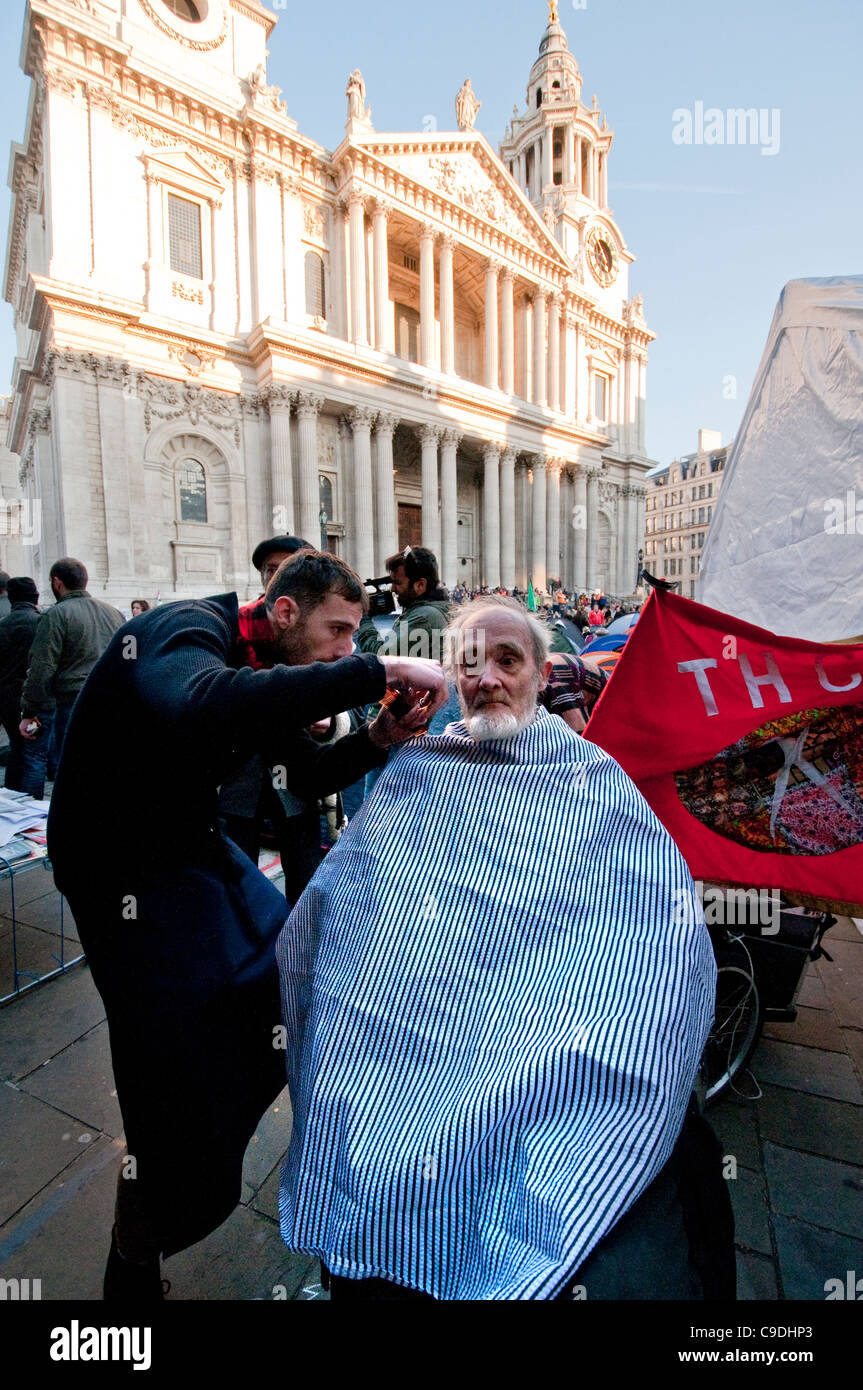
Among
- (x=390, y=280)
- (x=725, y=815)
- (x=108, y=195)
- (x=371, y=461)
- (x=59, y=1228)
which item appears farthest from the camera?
(x=390, y=280)

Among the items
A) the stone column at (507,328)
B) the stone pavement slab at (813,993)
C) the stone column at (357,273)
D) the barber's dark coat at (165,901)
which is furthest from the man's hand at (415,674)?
the stone column at (507,328)

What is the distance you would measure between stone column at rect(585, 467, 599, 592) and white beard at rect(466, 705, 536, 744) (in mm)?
32633

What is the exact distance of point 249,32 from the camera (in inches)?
870

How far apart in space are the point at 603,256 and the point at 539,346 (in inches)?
484

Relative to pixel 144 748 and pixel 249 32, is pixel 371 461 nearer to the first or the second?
pixel 249 32

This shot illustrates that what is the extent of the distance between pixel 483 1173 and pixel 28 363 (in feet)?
105

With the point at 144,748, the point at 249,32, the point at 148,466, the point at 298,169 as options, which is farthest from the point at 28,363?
the point at 144,748

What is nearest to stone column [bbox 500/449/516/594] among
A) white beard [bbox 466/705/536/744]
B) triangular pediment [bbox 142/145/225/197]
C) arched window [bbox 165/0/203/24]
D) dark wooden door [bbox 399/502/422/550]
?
dark wooden door [bbox 399/502/422/550]

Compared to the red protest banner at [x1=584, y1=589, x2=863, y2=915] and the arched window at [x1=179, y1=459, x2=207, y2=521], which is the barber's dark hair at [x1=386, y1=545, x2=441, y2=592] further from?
the arched window at [x1=179, y1=459, x2=207, y2=521]

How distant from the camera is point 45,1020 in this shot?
2.99m

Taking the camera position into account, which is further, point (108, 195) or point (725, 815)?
point (108, 195)

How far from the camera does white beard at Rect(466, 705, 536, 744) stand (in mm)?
1869

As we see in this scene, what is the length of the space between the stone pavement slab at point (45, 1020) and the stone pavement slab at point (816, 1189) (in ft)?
9.73

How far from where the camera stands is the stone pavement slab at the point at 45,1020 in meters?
2.73
